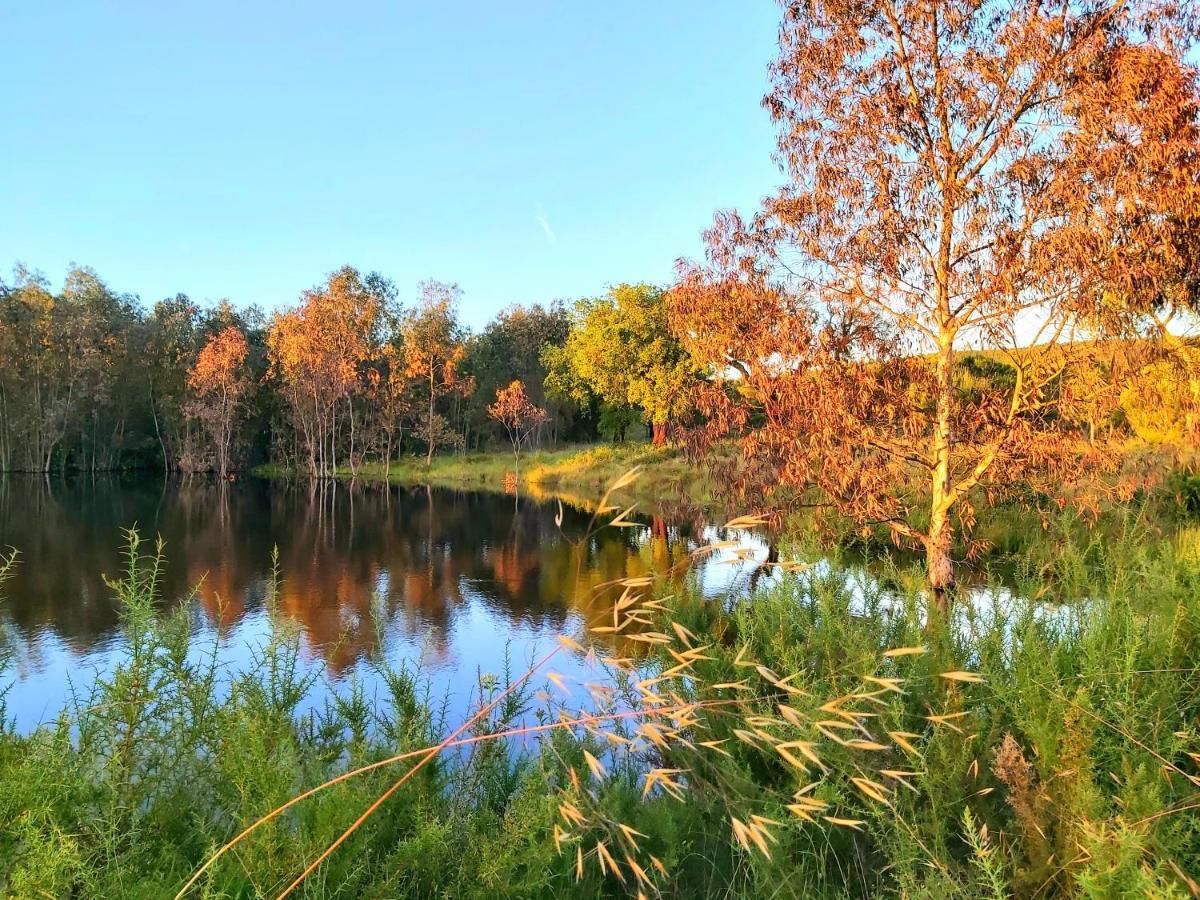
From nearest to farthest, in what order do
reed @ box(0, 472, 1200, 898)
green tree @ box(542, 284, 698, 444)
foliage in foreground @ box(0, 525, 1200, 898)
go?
reed @ box(0, 472, 1200, 898) → foliage in foreground @ box(0, 525, 1200, 898) → green tree @ box(542, 284, 698, 444)

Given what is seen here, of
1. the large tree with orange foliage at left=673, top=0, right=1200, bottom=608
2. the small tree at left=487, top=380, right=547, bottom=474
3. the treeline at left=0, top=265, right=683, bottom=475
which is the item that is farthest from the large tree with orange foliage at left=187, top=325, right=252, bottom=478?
the large tree with orange foliage at left=673, top=0, right=1200, bottom=608

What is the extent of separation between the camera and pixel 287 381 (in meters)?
44.2

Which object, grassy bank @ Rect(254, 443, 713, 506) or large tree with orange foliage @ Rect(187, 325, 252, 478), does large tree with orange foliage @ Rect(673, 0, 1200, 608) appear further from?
large tree with orange foliage @ Rect(187, 325, 252, 478)

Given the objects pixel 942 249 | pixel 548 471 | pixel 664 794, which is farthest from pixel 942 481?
pixel 548 471

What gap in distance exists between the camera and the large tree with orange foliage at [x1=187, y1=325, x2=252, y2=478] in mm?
42375

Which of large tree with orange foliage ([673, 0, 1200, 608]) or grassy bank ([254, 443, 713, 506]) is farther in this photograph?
grassy bank ([254, 443, 713, 506])

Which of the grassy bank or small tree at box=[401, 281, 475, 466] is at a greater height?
small tree at box=[401, 281, 475, 466]

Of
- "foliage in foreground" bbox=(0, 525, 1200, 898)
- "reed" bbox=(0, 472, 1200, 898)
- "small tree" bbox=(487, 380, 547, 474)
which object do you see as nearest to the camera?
"reed" bbox=(0, 472, 1200, 898)

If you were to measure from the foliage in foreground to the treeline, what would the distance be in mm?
30418

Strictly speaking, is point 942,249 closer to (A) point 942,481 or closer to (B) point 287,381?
(A) point 942,481

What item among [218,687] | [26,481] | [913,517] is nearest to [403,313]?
[26,481]

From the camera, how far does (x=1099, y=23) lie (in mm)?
6664

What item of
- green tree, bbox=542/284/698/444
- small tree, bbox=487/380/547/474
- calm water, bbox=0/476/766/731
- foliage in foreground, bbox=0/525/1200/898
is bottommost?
calm water, bbox=0/476/766/731

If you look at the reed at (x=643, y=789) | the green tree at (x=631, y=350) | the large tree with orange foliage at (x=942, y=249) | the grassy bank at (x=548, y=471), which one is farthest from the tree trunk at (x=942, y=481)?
the green tree at (x=631, y=350)
